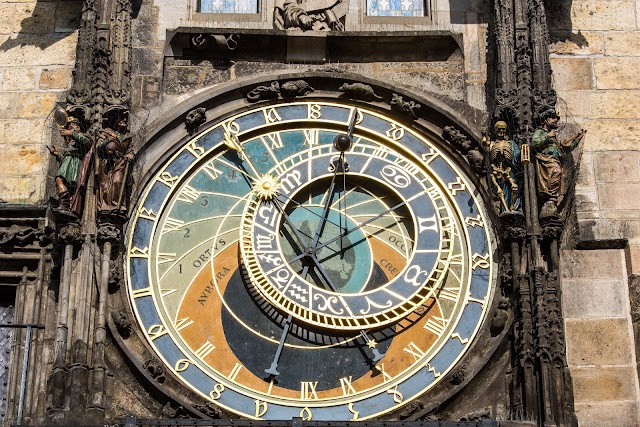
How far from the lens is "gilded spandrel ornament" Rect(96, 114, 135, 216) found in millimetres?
12117

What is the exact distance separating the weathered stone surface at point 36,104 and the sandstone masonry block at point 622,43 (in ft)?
14.3

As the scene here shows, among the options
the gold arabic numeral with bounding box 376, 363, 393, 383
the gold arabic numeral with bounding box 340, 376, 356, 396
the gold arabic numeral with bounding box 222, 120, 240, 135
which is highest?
the gold arabic numeral with bounding box 222, 120, 240, 135

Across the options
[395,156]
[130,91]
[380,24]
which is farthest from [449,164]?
[130,91]

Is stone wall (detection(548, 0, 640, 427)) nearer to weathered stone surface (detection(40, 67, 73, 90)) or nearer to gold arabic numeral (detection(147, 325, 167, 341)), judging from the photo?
gold arabic numeral (detection(147, 325, 167, 341))

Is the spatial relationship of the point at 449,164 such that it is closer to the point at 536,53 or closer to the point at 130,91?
the point at 536,53

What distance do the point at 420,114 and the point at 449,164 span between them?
18.7 inches

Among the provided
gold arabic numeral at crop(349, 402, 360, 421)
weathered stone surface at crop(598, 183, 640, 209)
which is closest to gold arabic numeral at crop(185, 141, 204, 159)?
gold arabic numeral at crop(349, 402, 360, 421)

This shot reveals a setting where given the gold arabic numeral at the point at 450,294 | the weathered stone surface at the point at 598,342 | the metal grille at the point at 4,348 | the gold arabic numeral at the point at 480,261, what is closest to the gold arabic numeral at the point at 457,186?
the gold arabic numeral at the point at 480,261

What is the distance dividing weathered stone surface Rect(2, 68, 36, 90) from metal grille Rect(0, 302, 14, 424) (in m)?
1.74

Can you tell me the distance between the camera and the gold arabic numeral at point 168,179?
12.6m

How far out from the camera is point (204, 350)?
1201 centimetres

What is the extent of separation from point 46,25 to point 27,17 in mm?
189

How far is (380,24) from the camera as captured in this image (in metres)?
13.4

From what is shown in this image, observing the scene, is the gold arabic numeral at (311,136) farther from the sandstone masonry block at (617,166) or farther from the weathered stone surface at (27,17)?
the weathered stone surface at (27,17)
